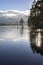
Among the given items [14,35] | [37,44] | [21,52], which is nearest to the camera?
[21,52]

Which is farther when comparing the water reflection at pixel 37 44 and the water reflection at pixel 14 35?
the water reflection at pixel 14 35

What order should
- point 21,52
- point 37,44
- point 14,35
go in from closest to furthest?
point 21,52, point 37,44, point 14,35

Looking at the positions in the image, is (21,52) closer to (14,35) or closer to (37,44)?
(37,44)

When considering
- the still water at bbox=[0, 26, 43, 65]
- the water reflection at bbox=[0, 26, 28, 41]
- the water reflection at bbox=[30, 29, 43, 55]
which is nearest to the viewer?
the still water at bbox=[0, 26, 43, 65]

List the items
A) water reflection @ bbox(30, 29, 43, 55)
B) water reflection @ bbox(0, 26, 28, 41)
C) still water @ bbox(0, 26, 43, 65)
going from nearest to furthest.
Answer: still water @ bbox(0, 26, 43, 65) → water reflection @ bbox(30, 29, 43, 55) → water reflection @ bbox(0, 26, 28, 41)

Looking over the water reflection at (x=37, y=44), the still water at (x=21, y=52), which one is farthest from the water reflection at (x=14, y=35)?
the still water at (x=21, y=52)

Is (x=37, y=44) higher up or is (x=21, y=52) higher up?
(x=37, y=44)

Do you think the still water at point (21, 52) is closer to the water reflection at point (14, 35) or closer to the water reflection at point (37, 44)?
the water reflection at point (37, 44)

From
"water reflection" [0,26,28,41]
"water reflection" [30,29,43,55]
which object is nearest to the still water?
"water reflection" [30,29,43,55]

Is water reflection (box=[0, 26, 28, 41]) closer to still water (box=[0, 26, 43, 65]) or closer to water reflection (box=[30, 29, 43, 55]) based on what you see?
water reflection (box=[30, 29, 43, 55])

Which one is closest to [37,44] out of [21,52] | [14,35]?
[21,52]

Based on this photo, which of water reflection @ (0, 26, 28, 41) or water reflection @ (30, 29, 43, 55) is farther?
water reflection @ (0, 26, 28, 41)

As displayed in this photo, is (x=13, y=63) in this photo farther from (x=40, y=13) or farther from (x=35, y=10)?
(x=35, y=10)

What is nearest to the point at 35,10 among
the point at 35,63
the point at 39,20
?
the point at 39,20
